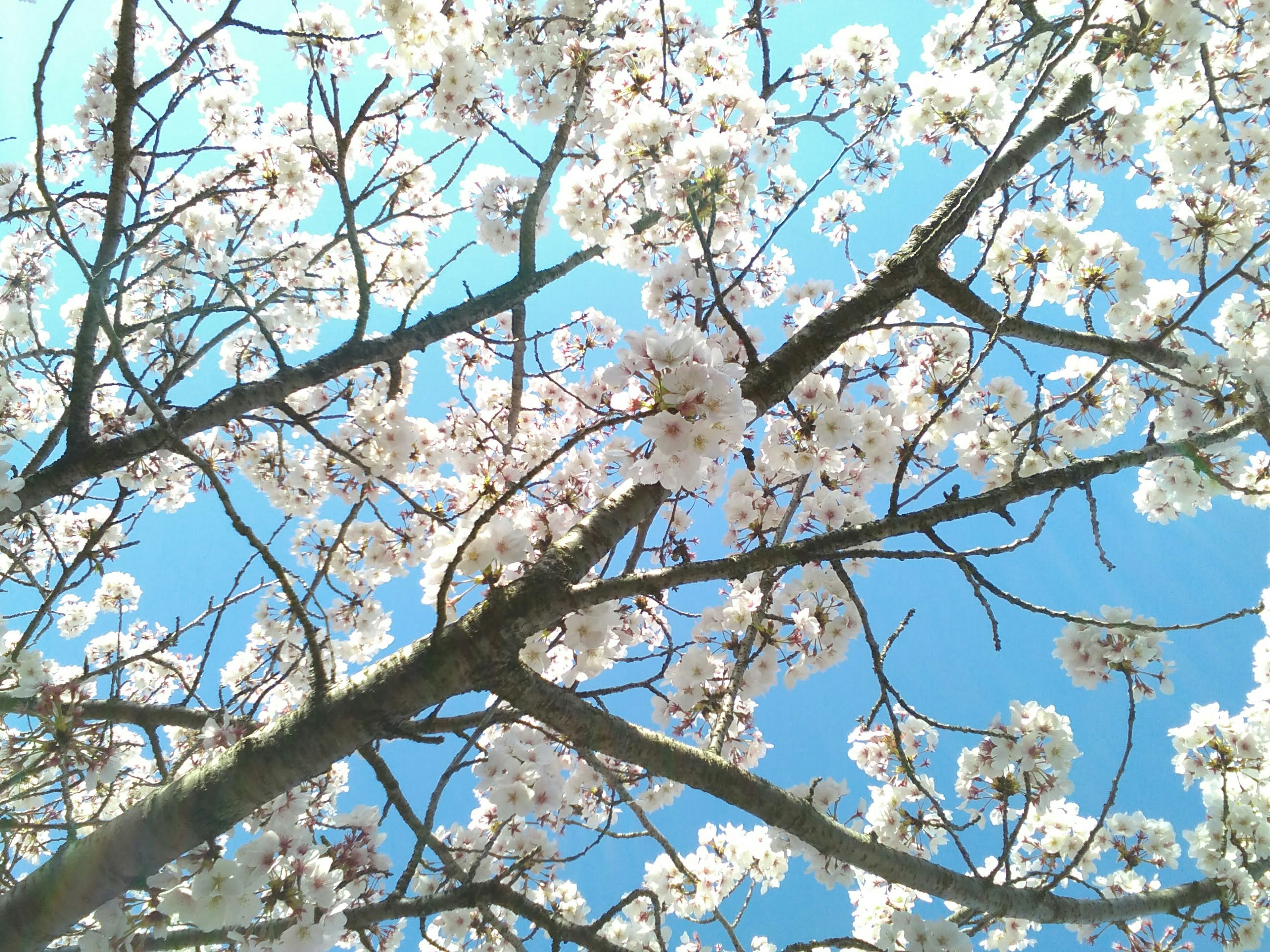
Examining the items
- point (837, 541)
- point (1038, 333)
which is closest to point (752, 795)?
point (837, 541)

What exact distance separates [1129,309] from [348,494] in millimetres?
4554

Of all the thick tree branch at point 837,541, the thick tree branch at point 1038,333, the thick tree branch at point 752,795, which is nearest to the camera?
the thick tree branch at point 837,541

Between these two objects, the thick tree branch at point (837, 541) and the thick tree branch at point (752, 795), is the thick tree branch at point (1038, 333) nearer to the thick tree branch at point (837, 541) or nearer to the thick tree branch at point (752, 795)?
the thick tree branch at point (837, 541)

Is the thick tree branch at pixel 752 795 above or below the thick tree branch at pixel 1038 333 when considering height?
below

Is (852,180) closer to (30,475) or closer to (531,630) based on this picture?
(531,630)

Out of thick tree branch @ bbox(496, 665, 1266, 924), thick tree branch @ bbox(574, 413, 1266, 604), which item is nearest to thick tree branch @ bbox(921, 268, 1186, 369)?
thick tree branch @ bbox(574, 413, 1266, 604)

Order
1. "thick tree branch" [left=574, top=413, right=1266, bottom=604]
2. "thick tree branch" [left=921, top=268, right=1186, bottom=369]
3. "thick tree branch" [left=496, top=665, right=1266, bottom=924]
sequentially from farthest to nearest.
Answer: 1. "thick tree branch" [left=921, top=268, right=1186, bottom=369]
2. "thick tree branch" [left=496, top=665, right=1266, bottom=924]
3. "thick tree branch" [left=574, top=413, right=1266, bottom=604]

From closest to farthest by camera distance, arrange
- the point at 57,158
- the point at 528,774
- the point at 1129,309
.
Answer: the point at 528,774
the point at 1129,309
the point at 57,158

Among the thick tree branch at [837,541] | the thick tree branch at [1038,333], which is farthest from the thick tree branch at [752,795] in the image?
the thick tree branch at [1038,333]

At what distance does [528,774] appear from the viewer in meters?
2.52

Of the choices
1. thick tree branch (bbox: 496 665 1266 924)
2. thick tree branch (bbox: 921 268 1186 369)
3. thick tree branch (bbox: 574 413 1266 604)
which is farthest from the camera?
thick tree branch (bbox: 921 268 1186 369)

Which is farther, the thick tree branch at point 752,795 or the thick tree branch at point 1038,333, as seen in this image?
the thick tree branch at point 1038,333

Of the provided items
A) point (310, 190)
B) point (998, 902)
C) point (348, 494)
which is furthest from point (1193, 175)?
point (310, 190)

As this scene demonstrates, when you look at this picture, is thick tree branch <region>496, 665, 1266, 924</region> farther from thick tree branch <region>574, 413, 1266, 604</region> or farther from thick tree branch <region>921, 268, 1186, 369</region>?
thick tree branch <region>921, 268, 1186, 369</region>
